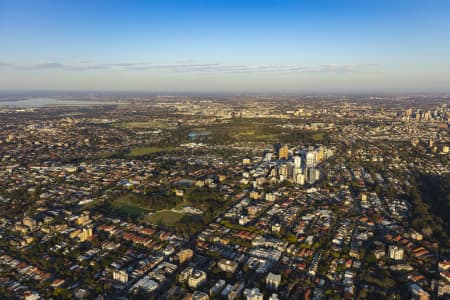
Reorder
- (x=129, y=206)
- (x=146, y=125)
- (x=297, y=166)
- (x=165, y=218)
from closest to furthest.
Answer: (x=165, y=218) < (x=129, y=206) < (x=297, y=166) < (x=146, y=125)

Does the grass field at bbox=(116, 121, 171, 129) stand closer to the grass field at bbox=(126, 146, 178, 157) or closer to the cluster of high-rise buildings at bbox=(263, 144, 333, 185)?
the grass field at bbox=(126, 146, 178, 157)

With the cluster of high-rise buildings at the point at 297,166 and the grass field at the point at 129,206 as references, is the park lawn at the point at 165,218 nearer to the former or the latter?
the grass field at the point at 129,206

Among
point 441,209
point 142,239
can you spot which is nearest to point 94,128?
point 142,239

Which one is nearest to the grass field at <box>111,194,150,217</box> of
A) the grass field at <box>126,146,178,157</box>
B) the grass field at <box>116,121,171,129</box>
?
the grass field at <box>126,146,178,157</box>

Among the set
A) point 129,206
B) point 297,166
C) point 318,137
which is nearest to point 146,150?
point 129,206

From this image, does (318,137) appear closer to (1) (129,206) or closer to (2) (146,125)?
(2) (146,125)

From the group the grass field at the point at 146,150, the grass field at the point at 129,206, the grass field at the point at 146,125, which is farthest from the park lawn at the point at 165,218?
the grass field at the point at 146,125

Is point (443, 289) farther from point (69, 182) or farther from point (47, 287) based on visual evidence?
point (69, 182)
